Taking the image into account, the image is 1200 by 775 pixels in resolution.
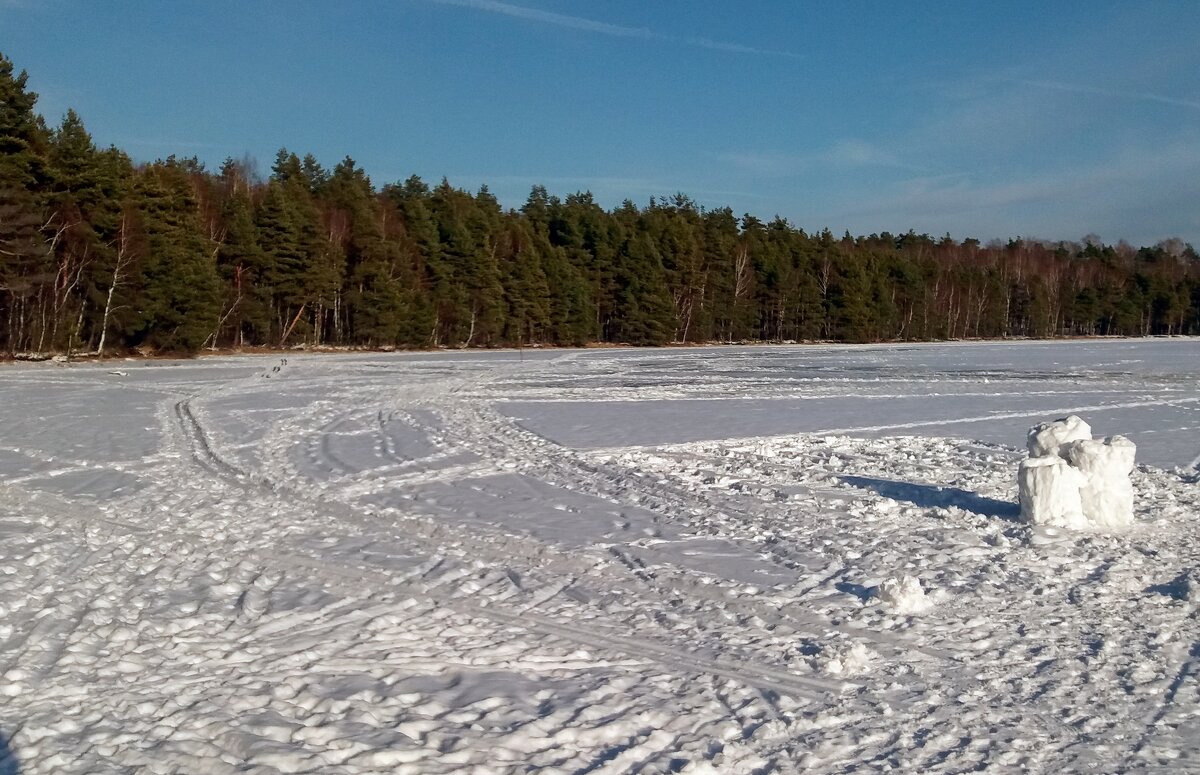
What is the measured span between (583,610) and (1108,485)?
4998 millimetres

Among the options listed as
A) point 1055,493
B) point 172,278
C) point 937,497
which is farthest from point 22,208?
point 1055,493

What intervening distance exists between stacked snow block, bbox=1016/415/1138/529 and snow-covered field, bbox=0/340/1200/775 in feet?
0.81

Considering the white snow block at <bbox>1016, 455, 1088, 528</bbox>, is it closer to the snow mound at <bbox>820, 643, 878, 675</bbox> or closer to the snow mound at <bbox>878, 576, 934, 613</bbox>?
the snow mound at <bbox>878, 576, 934, 613</bbox>

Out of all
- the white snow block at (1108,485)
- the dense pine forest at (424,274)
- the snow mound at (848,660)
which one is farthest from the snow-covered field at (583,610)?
the dense pine forest at (424,274)

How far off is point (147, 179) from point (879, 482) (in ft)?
134

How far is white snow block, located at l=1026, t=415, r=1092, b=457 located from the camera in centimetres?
880

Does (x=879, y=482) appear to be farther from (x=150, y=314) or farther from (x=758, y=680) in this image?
(x=150, y=314)

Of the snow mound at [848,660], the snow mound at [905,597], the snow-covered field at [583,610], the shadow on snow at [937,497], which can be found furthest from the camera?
the shadow on snow at [937,497]

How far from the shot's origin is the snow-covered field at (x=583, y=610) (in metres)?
4.18

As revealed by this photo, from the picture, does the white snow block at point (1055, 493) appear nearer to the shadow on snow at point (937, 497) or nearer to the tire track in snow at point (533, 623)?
the shadow on snow at point (937, 497)

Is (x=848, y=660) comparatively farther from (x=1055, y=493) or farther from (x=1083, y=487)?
(x=1083, y=487)

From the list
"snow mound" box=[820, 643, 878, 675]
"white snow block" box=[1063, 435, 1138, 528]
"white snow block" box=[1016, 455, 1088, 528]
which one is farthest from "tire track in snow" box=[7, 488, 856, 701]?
"white snow block" box=[1063, 435, 1138, 528]

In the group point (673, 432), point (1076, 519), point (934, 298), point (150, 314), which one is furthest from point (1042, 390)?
point (934, 298)

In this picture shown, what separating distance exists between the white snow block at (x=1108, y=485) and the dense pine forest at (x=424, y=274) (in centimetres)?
3488
